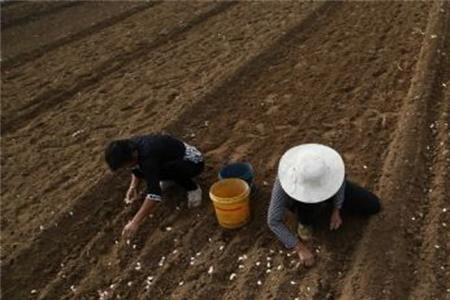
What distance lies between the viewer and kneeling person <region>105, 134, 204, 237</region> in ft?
15.4

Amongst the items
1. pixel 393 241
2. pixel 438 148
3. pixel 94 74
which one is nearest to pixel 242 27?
pixel 94 74

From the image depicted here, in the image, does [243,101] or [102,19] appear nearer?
[243,101]

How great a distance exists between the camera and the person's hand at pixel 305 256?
4496 mm

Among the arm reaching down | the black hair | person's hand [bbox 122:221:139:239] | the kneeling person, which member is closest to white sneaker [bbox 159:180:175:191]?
the kneeling person

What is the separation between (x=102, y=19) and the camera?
428 inches

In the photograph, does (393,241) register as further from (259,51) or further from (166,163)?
(259,51)

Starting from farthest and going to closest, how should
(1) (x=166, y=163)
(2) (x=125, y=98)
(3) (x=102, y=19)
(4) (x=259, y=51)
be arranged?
(3) (x=102, y=19)
(4) (x=259, y=51)
(2) (x=125, y=98)
(1) (x=166, y=163)

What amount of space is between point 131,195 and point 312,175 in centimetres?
205

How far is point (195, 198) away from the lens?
5352 mm

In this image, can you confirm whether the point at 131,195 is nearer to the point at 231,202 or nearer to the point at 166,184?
the point at 166,184

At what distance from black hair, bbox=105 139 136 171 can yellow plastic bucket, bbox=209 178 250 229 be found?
0.79m

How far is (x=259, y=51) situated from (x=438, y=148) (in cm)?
333

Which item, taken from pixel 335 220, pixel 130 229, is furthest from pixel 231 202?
pixel 130 229

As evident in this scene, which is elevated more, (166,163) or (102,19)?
(166,163)
